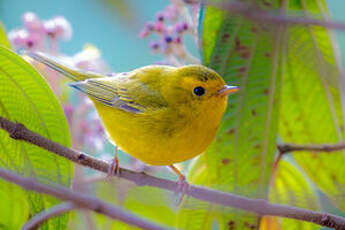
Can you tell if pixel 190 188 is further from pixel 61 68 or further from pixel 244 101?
pixel 61 68

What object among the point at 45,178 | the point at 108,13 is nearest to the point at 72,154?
the point at 45,178

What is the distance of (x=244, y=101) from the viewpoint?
1855 mm

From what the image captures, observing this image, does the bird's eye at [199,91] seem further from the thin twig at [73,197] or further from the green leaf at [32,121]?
the thin twig at [73,197]

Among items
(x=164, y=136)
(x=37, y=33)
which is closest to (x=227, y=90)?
(x=164, y=136)

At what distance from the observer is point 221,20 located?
5.93ft

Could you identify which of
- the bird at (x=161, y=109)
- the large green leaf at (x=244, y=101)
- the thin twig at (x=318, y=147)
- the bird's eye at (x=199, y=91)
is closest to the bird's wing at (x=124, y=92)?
the bird at (x=161, y=109)

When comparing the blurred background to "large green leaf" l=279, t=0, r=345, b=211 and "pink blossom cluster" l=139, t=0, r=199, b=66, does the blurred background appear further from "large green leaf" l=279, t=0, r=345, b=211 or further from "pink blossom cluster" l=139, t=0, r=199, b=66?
"large green leaf" l=279, t=0, r=345, b=211

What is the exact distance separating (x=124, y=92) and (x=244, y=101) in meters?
0.71

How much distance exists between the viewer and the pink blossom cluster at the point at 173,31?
196cm

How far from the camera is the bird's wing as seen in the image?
2.14m

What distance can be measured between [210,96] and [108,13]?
1104 millimetres

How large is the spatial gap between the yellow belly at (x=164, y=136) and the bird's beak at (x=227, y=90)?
0.10 meters

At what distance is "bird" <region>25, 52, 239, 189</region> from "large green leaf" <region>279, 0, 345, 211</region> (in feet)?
1.03

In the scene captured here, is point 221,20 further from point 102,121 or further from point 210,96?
point 102,121
